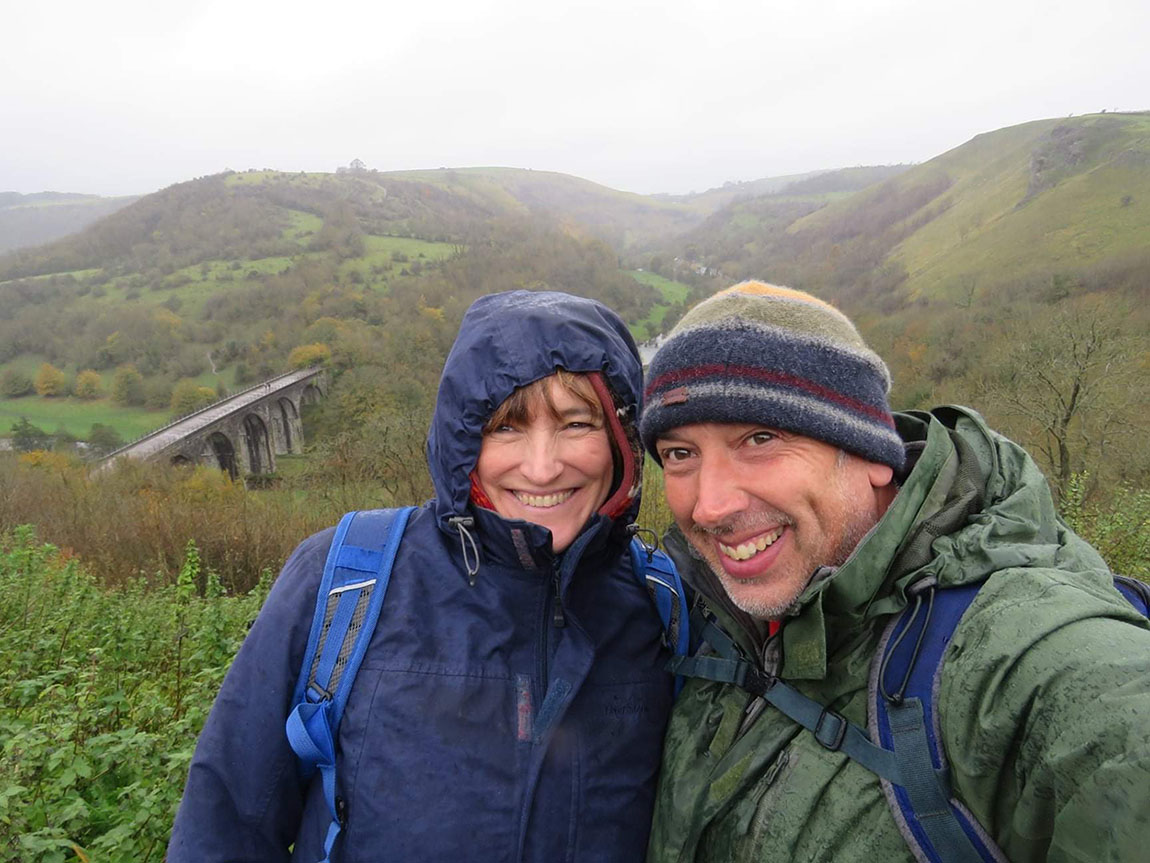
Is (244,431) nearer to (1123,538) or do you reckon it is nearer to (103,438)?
(103,438)

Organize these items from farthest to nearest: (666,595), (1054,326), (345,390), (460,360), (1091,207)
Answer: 1. (1091,207)
2. (345,390)
3. (1054,326)
4. (666,595)
5. (460,360)

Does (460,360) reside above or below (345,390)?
above

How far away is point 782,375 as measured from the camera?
54.4 inches

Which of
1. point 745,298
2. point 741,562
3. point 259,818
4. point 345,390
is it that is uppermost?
point 745,298

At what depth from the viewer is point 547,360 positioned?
1584mm

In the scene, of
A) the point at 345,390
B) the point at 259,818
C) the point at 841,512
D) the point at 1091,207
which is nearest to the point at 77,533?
the point at 259,818

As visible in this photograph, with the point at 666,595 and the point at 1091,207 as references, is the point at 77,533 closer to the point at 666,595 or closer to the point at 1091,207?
the point at 666,595

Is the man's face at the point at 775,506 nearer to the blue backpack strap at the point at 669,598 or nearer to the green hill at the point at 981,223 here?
the blue backpack strap at the point at 669,598

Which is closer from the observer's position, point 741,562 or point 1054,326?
point 741,562

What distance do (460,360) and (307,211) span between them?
120 meters

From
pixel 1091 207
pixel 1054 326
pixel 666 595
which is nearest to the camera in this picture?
pixel 666 595

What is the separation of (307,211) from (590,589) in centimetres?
12068

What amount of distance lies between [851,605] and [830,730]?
0.81 feet

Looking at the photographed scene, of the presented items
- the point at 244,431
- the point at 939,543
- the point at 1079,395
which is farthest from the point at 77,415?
the point at 939,543
